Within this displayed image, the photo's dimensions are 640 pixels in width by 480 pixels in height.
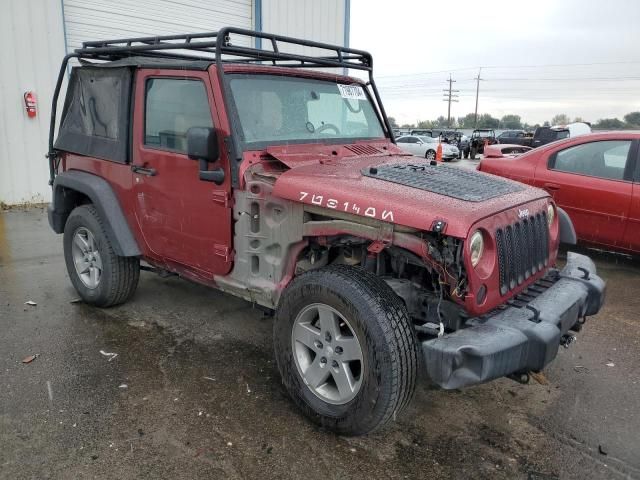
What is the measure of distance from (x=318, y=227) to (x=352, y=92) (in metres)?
1.74

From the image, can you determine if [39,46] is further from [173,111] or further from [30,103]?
[173,111]

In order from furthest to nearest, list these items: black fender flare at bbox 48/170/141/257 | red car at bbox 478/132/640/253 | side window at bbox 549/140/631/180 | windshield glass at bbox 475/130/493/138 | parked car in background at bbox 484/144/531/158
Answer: windshield glass at bbox 475/130/493/138, parked car in background at bbox 484/144/531/158, side window at bbox 549/140/631/180, red car at bbox 478/132/640/253, black fender flare at bbox 48/170/141/257

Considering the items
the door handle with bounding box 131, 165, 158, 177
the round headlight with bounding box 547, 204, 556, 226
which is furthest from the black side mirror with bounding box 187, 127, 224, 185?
the round headlight with bounding box 547, 204, 556, 226

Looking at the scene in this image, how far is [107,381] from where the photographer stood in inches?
136

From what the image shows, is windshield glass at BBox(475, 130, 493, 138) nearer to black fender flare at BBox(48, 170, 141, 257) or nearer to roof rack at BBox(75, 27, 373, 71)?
roof rack at BBox(75, 27, 373, 71)

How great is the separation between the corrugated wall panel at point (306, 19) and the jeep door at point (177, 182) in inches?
330

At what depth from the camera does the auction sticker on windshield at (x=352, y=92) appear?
417 cm

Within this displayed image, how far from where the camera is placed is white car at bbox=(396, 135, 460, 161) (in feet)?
85.0

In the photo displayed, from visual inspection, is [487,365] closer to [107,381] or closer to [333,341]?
[333,341]

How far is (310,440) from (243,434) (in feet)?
1.22

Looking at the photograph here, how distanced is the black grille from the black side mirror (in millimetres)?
1732

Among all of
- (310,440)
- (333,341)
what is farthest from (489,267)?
(310,440)

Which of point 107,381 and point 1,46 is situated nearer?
point 107,381

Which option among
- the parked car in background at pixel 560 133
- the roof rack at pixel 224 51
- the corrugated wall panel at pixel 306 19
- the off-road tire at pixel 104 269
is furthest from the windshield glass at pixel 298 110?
the parked car in background at pixel 560 133
